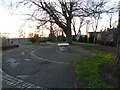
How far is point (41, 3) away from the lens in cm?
1367

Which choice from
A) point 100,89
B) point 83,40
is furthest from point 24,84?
point 83,40

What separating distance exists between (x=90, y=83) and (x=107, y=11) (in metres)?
11.3

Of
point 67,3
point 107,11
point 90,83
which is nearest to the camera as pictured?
point 90,83

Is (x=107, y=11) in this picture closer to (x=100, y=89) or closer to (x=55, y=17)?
(x=55, y=17)

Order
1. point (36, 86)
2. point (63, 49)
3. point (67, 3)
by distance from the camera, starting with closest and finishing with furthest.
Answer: point (36, 86), point (63, 49), point (67, 3)

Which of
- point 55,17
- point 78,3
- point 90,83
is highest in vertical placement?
point 78,3

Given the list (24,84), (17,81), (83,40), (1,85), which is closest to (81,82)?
(24,84)

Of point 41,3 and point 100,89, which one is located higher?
point 41,3

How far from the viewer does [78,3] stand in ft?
42.9

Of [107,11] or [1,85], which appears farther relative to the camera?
[107,11]

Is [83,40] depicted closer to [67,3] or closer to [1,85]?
[67,3]

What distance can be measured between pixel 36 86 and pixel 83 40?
32.0 metres

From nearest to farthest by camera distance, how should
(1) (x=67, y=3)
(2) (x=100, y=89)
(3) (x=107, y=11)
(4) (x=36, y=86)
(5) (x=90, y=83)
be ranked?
(2) (x=100, y=89) → (5) (x=90, y=83) → (4) (x=36, y=86) → (3) (x=107, y=11) → (1) (x=67, y=3)

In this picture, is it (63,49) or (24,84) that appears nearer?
(24,84)
